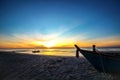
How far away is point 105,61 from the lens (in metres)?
9.12

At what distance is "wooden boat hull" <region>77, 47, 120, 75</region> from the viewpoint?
8656 millimetres

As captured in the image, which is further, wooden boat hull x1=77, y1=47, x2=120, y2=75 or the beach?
the beach

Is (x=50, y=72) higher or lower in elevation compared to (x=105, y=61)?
lower

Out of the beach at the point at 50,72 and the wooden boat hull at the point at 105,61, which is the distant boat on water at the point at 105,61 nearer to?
the wooden boat hull at the point at 105,61

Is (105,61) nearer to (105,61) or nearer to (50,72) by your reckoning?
(105,61)

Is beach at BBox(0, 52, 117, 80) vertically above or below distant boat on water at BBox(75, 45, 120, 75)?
below

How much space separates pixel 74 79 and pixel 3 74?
271 inches

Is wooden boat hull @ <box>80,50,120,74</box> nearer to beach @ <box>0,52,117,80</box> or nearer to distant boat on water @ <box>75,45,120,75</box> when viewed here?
distant boat on water @ <box>75,45,120,75</box>

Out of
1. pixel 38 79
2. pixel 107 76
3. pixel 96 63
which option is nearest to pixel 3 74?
pixel 38 79

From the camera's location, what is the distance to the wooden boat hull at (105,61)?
28.4 feet

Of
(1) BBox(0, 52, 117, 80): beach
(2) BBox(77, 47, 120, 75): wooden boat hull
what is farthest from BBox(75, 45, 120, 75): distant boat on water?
(1) BBox(0, 52, 117, 80): beach

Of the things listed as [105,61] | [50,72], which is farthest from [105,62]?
[50,72]

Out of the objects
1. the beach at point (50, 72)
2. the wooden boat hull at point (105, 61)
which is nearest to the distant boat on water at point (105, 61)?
the wooden boat hull at point (105, 61)

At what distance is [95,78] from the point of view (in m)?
9.35
